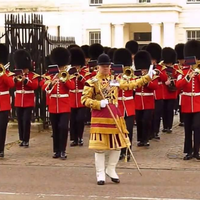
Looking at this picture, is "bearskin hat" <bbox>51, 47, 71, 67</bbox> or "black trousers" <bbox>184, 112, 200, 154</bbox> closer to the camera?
"black trousers" <bbox>184, 112, 200, 154</bbox>

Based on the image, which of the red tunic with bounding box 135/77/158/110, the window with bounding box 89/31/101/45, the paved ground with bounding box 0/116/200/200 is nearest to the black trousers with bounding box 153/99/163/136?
the paved ground with bounding box 0/116/200/200

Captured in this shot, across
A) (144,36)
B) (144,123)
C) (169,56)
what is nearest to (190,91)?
(144,123)

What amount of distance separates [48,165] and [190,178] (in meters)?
2.22

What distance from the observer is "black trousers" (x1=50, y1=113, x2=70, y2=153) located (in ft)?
A: 31.8

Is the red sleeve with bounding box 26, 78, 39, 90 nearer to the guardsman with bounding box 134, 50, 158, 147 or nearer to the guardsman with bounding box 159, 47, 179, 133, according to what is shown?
the guardsman with bounding box 134, 50, 158, 147

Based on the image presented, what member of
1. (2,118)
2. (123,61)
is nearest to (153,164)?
(123,61)

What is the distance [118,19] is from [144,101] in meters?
21.2

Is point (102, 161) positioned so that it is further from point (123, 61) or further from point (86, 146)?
point (86, 146)

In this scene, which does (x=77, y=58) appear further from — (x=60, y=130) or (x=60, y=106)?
(x=60, y=130)

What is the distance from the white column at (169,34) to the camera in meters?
30.8

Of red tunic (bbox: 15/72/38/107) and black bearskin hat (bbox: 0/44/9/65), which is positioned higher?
black bearskin hat (bbox: 0/44/9/65)

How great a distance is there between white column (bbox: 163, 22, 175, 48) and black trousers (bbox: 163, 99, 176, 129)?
59.5 ft

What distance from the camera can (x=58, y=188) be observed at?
763 cm

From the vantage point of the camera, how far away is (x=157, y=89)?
39.2ft
